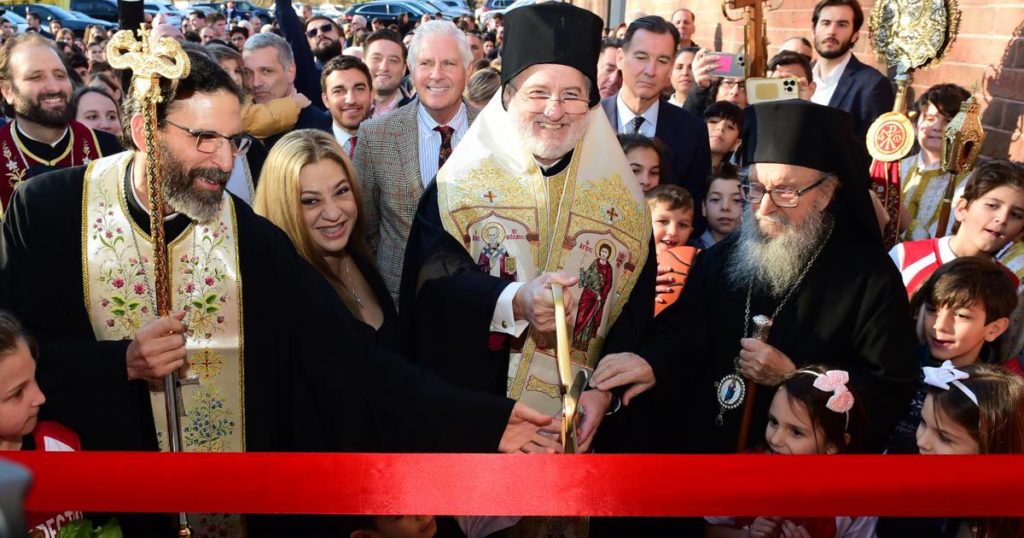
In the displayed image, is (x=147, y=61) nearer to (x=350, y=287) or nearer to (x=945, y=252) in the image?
(x=350, y=287)

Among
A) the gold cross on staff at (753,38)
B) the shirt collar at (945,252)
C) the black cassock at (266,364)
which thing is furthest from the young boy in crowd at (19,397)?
the gold cross on staff at (753,38)

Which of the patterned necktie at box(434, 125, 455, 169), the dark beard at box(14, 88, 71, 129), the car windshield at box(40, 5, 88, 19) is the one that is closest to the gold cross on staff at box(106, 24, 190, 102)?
the patterned necktie at box(434, 125, 455, 169)

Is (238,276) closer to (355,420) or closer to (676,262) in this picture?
(355,420)

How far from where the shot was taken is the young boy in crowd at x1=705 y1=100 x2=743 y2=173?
6008mm

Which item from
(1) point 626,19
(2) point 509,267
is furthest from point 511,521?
(1) point 626,19

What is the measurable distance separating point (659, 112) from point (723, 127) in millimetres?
760

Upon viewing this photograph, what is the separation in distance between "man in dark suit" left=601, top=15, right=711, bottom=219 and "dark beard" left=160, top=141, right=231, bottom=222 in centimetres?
310

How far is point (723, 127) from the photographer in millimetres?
6027

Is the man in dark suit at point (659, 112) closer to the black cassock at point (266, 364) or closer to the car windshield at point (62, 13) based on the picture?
the black cassock at point (266, 364)

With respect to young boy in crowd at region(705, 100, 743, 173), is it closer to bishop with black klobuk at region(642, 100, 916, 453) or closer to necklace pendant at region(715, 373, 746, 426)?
bishop with black klobuk at region(642, 100, 916, 453)

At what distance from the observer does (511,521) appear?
3.15 m

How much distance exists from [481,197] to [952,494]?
188 cm

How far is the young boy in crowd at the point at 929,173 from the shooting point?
5.27m

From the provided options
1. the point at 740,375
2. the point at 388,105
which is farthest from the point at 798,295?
the point at 388,105
